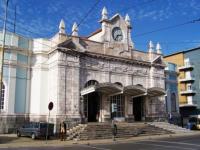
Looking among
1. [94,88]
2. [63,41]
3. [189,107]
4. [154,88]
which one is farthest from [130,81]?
[189,107]

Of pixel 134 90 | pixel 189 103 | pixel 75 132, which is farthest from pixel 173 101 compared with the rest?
pixel 75 132

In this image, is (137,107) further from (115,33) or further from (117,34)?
(115,33)

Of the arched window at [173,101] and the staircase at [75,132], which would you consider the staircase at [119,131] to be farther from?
the arched window at [173,101]

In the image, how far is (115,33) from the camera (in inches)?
1421

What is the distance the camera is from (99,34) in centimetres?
3553

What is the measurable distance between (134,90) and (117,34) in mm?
7822

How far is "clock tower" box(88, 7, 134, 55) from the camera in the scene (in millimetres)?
34812

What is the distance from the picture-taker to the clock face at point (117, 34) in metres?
35.9

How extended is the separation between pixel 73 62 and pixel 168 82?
63.9ft

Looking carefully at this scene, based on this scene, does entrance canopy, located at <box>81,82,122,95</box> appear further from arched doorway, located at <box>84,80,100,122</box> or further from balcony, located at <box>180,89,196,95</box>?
balcony, located at <box>180,89,196,95</box>

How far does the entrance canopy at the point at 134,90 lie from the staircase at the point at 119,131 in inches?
171

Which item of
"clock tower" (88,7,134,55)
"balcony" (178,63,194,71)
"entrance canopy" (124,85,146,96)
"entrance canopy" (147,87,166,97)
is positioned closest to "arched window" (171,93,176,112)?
"entrance canopy" (147,87,166,97)

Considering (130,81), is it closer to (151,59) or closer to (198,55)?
(151,59)

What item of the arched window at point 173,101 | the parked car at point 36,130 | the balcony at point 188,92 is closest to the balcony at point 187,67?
the balcony at point 188,92
